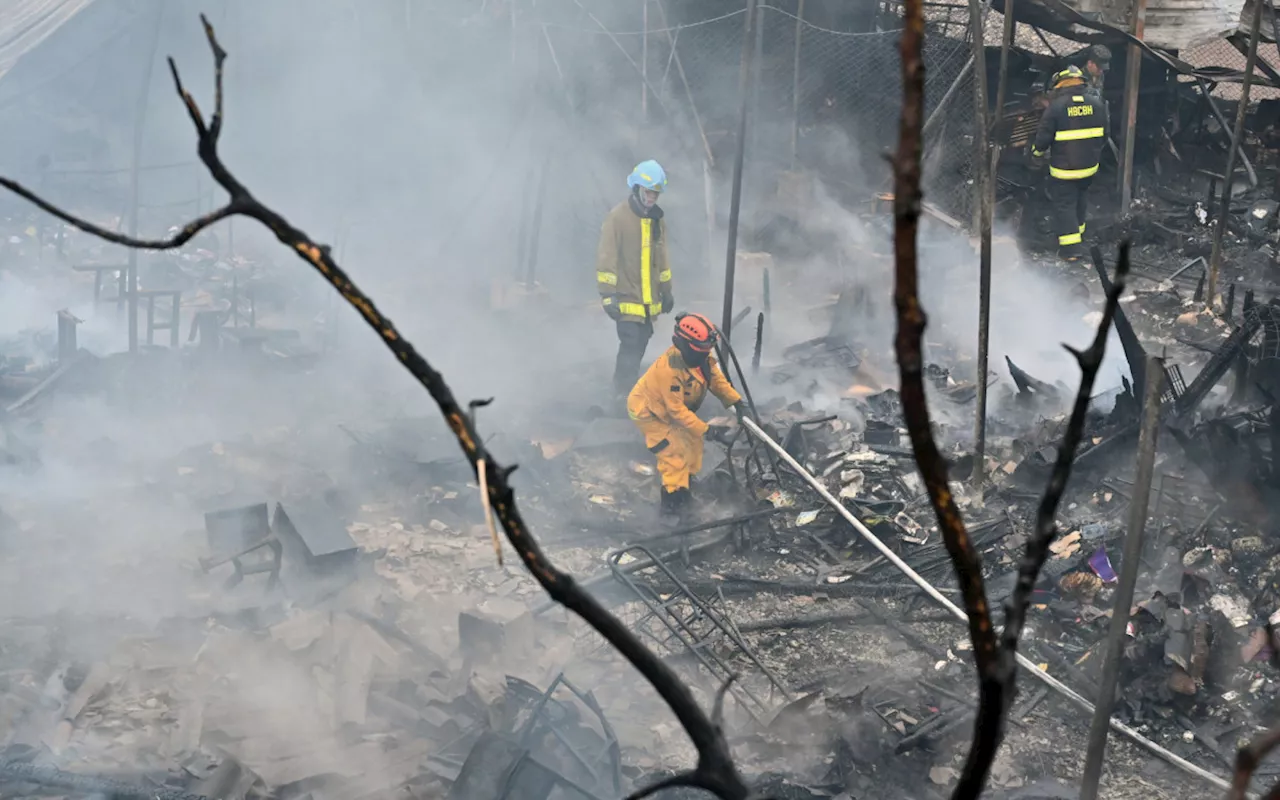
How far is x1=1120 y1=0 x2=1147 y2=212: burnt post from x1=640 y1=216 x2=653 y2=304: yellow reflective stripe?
686 cm

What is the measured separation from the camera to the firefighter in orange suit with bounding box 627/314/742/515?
7.53 metres

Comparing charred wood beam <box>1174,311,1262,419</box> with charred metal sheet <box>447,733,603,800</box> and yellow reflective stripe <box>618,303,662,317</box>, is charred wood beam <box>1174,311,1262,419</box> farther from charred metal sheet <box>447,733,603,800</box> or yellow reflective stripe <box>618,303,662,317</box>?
charred metal sheet <box>447,733,603,800</box>

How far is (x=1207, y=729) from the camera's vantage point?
5527 millimetres

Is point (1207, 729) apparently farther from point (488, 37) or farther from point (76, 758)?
point (488, 37)

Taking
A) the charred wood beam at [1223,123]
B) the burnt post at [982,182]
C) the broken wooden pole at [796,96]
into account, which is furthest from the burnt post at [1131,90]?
the burnt post at [982,182]

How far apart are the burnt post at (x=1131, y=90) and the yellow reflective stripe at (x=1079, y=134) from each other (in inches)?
56.6

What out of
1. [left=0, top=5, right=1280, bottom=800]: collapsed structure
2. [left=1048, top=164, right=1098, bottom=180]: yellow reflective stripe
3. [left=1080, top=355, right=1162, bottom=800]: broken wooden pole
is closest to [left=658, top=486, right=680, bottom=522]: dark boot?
[left=0, top=5, right=1280, bottom=800]: collapsed structure

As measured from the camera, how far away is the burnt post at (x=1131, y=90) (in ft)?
41.3

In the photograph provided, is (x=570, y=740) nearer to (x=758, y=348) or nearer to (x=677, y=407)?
(x=677, y=407)

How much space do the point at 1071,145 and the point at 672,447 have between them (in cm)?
661

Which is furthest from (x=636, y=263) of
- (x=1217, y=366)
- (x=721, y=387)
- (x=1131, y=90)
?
(x=1131, y=90)

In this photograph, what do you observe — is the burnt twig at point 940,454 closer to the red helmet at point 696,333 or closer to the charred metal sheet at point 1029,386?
the red helmet at point 696,333

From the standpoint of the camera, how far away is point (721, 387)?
7750mm

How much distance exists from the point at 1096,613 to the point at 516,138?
9.24 meters
